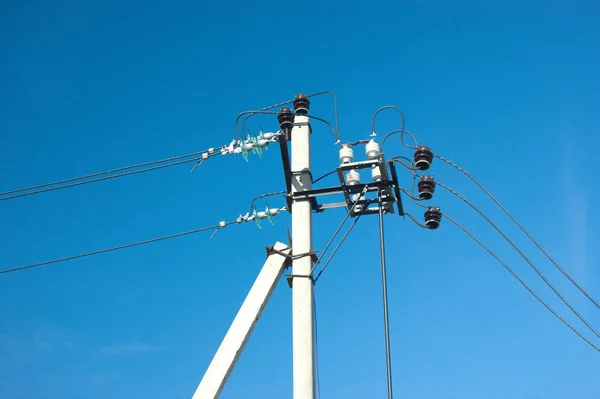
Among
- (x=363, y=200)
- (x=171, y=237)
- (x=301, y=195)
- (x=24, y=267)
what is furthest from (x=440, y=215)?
(x=24, y=267)

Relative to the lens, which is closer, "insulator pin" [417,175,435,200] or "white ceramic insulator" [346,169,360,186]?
"white ceramic insulator" [346,169,360,186]

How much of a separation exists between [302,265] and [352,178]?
1.56 meters

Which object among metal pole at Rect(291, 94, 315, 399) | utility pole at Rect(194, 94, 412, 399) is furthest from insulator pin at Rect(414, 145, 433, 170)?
metal pole at Rect(291, 94, 315, 399)

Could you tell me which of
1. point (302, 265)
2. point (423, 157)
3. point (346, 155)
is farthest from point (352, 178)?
point (302, 265)

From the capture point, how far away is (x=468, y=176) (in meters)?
13.5

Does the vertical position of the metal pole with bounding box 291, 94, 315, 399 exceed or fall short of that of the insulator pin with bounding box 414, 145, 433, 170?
it falls short

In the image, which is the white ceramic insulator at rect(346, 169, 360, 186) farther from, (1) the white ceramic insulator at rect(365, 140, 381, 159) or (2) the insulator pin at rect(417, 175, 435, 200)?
(2) the insulator pin at rect(417, 175, 435, 200)

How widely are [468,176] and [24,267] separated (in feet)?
27.7

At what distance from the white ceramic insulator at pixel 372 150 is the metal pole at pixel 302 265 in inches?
36.4

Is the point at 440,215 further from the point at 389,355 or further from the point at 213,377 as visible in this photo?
the point at 213,377

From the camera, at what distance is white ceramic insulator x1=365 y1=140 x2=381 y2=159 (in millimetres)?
12203

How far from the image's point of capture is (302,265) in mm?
11719

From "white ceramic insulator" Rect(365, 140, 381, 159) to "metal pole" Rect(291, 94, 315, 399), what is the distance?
0.92 meters

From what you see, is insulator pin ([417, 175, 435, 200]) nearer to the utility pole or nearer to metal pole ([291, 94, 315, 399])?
the utility pole
